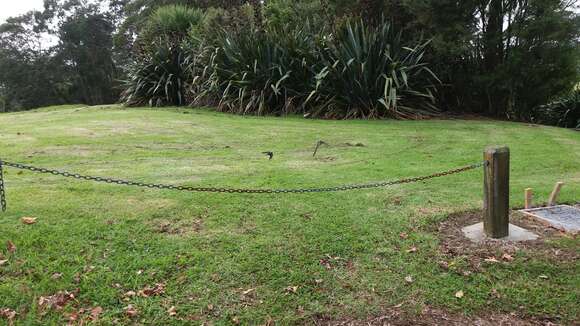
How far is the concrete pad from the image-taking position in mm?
3643

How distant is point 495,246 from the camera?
3523 mm

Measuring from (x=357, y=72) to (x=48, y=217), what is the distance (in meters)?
7.34

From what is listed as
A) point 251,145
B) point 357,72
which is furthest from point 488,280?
point 357,72

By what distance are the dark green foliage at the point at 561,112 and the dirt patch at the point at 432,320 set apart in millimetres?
10213

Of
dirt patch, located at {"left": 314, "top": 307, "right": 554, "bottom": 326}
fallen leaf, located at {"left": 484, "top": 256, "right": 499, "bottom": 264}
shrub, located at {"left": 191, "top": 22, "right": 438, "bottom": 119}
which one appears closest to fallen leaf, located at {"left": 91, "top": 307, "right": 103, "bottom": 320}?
dirt patch, located at {"left": 314, "top": 307, "right": 554, "bottom": 326}

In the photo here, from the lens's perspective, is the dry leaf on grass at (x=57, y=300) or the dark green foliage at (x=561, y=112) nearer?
the dry leaf on grass at (x=57, y=300)

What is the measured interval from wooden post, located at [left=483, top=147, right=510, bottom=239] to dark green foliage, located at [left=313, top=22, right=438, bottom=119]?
6075mm

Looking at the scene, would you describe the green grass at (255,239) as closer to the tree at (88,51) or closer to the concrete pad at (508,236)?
the concrete pad at (508,236)

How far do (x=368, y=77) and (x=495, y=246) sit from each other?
6784 millimetres

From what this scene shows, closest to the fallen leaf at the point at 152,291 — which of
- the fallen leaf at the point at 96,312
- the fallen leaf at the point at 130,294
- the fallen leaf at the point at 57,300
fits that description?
the fallen leaf at the point at 130,294

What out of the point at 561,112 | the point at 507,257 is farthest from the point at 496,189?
the point at 561,112

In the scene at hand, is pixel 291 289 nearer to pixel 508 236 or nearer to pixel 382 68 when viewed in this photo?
pixel 508 236

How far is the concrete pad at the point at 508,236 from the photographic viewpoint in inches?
143

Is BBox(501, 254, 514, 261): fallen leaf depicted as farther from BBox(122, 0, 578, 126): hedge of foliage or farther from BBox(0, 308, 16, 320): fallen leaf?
BBox(122, 0, 578, 126): hedge of foliage
